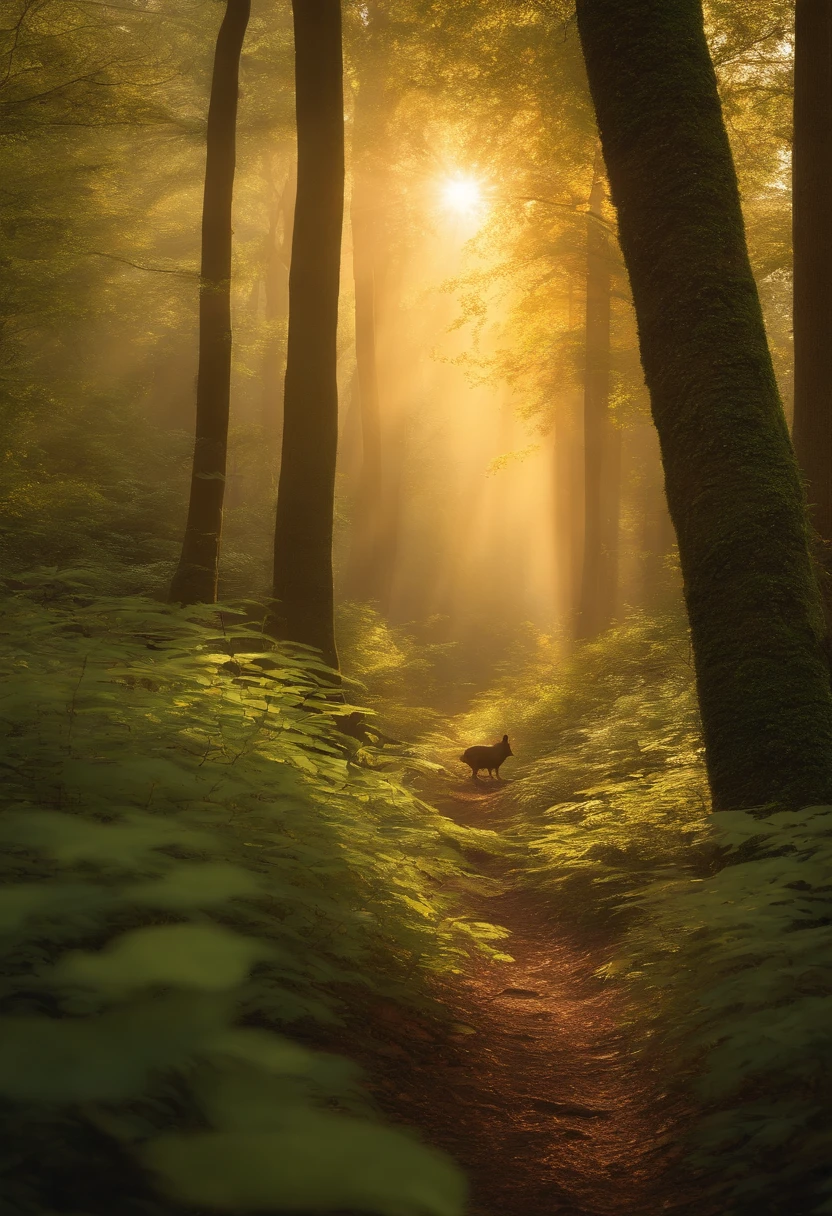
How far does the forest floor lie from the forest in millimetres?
22

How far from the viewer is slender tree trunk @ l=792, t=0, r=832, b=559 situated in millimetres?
8312

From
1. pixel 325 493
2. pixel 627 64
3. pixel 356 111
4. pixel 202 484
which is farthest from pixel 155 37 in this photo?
pixel 627 64

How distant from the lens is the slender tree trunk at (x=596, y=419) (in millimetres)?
18078

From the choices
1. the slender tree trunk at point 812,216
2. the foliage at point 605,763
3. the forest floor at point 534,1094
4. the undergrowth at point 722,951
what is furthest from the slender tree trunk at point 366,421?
the forest floor at point 534,1094

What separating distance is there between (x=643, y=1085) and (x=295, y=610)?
6.13 m

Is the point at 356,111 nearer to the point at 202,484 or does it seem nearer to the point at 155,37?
the point at 155,37

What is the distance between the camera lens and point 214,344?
11500mm

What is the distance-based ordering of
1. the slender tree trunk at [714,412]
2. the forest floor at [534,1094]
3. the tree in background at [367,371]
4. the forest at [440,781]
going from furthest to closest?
the tree in background at [367,371], the slender tree trunk at [714,412], the forest floor at [534,1094], the forest at [440,781]

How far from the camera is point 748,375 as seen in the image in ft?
16.3

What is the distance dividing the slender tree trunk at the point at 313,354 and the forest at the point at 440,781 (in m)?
0.04

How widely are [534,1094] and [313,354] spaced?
7.55 meters

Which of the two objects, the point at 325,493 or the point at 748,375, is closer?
the point at 748,375

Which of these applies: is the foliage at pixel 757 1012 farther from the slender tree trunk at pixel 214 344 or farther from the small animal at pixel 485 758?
the slender tree trunk at pixel 214 344

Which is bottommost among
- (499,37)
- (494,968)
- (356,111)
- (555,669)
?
(494,968)
